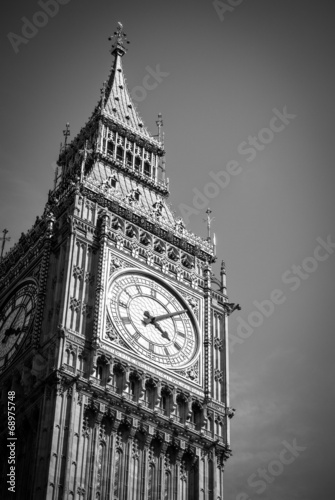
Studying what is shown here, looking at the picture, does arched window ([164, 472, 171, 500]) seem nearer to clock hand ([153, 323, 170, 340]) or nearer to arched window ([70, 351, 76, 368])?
arched window ([70, 351, 76, 368])

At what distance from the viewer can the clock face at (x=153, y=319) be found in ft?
214

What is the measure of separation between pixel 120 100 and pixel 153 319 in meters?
24.7

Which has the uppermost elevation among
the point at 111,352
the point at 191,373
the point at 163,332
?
the point at 163,332

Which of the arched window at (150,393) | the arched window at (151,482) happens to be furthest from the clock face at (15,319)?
the arched window at (151,482)

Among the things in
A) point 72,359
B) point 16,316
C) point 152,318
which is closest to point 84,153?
point 16,316

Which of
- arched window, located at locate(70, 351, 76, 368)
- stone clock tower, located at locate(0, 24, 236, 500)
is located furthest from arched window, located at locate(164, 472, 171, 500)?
arched window, located at locate(70, 351, 76, 368)

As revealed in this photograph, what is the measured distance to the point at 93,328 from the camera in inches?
2496

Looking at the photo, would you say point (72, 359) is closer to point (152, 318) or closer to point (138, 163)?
point (152, 318)

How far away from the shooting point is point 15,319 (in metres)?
67.7

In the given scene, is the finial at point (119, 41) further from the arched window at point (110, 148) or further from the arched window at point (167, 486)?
the arched window at point (167, 486)

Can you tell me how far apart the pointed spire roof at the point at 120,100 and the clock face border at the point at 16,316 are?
1854 cm

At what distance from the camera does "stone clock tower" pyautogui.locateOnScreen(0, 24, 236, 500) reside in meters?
59.0

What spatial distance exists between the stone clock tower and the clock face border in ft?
0.36

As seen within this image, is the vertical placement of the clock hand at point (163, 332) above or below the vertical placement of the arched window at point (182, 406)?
above
